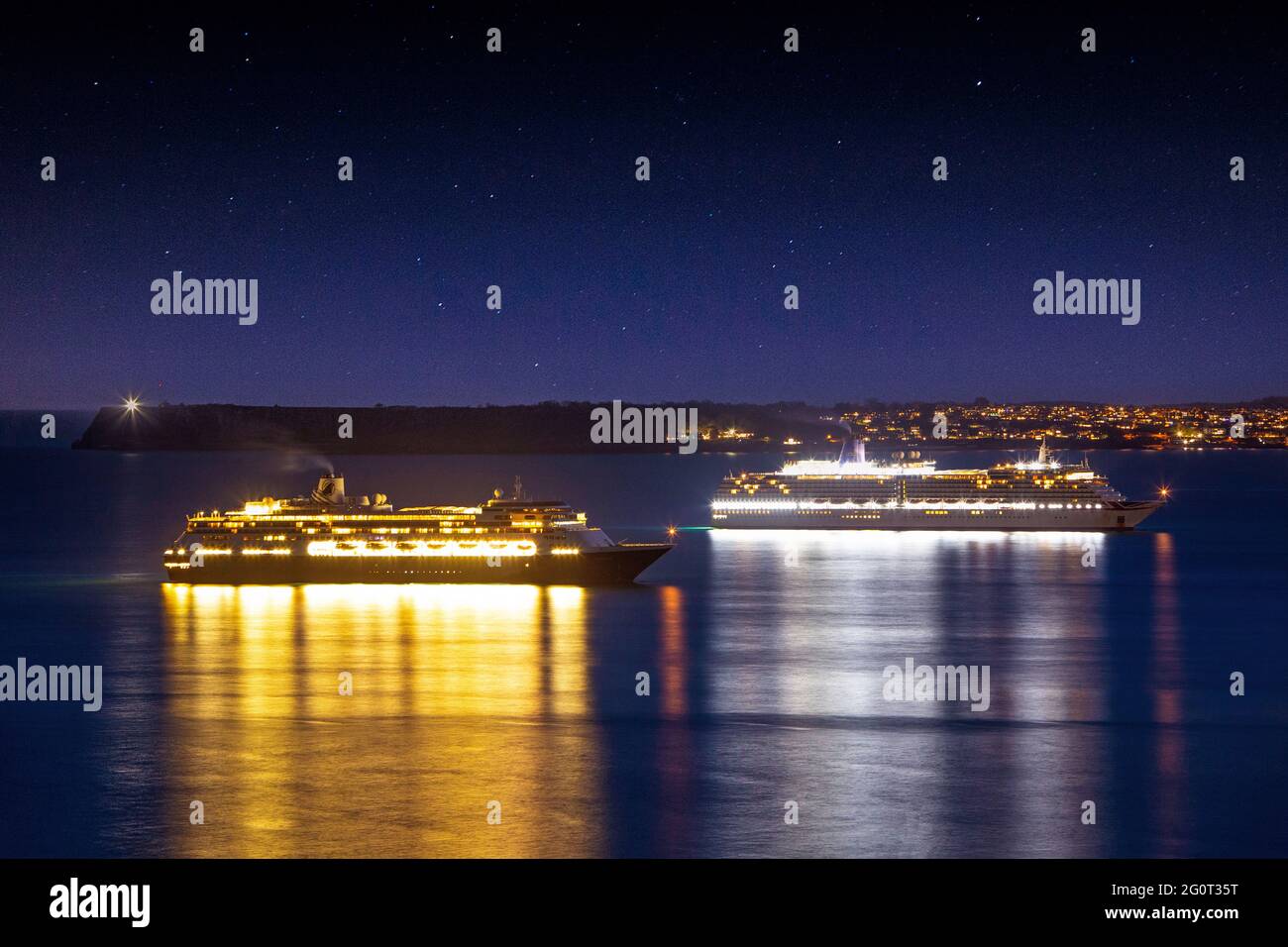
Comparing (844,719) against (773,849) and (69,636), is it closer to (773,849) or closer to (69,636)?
(773,849)

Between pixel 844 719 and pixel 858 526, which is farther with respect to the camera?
pixel 858 526

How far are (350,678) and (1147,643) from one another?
21.4 m

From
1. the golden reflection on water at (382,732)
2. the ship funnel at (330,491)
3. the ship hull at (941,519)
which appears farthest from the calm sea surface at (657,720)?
the ship hull at (941,519)

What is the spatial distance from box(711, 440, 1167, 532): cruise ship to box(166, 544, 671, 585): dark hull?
38.6 metres

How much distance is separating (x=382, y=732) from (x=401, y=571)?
29.5m

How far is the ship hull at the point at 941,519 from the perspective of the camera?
3519 inches

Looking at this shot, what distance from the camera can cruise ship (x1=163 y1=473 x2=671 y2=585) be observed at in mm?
54969

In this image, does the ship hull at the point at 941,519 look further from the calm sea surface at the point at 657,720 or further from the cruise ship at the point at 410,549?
the cruise ship at the point at 410,549

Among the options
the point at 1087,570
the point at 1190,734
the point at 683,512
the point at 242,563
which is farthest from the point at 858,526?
the point at 1190,734

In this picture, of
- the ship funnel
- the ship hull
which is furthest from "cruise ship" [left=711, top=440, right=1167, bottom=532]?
the ship funnel

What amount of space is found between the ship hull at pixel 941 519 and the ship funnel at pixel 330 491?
3779 centimetres

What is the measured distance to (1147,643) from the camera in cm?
4056

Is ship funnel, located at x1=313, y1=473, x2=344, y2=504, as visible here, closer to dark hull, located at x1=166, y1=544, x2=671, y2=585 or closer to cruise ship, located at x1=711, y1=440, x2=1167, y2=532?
dark hull, located at x1=166, y1=544, x2=671, y2=585

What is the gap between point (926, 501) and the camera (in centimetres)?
9369
